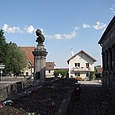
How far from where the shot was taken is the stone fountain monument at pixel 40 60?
→ 54.7 feet

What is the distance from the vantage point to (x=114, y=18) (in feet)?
44.0

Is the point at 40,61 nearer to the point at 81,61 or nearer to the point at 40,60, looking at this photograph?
the point at 40,60

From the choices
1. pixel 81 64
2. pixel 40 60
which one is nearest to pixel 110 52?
pixel 40 60

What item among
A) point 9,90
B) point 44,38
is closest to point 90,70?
point 44,38

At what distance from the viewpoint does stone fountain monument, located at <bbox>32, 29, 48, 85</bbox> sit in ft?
54.7

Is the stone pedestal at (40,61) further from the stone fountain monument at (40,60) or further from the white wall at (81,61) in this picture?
the white wall at (81,61)

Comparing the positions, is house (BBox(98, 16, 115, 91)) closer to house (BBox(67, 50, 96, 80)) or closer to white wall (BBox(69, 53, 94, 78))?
house (BBox(67, 50, 96, 80))

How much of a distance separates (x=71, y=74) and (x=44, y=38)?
4469 centimetres

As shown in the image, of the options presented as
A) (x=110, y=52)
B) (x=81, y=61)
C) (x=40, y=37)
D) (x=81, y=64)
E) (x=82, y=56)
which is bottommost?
(x=110, y=52)

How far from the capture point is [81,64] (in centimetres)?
6203

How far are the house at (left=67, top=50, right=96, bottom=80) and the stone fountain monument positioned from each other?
146 feet

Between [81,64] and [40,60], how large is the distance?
1819 inches

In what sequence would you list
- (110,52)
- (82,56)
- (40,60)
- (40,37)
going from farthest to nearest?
1. (82,56)
2. (110,52)
3. (40,37)
4. (40,60)

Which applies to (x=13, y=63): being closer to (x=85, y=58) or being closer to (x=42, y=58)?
(x=85, y=58)
